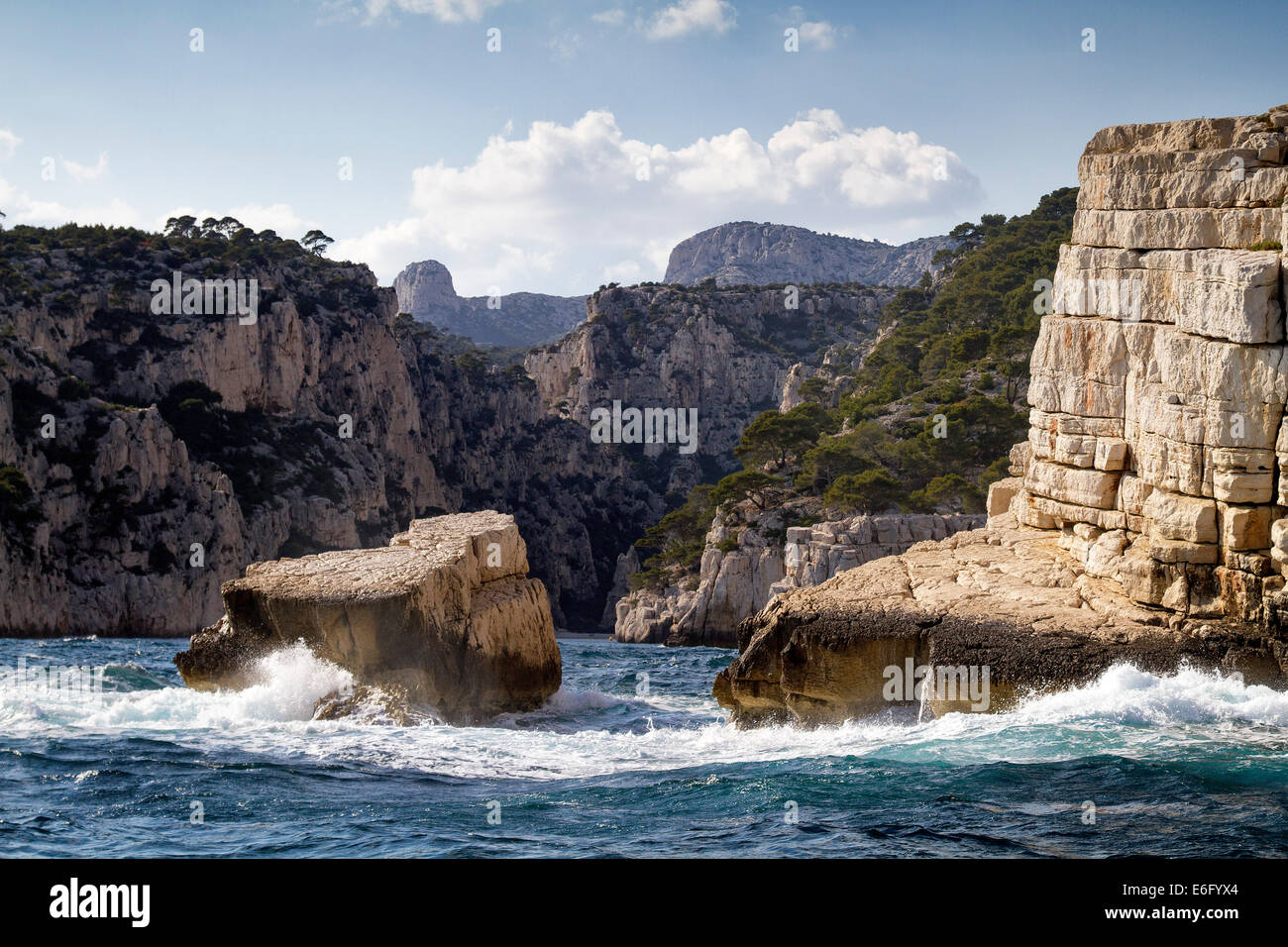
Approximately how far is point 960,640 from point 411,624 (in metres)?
9.26

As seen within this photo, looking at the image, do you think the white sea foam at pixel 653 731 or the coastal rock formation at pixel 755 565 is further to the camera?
the coastal rock formation at pixel 755 565

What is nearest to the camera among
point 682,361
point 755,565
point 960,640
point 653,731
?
point 960,640

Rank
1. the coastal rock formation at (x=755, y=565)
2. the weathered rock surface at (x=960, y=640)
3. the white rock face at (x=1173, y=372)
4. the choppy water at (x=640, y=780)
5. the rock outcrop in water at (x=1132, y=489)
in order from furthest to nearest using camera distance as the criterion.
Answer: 1. the coastal rock formation at (x=755, y=565)
2. the white rock face at (x=1173, y=372)
3. the rock outcrop in water at (x=1132, y=489)
4. the weathered rock surface at (x=960, y=640)
5. the choppy water at (x=640, y=780)

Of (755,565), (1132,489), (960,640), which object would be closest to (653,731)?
(960,640)

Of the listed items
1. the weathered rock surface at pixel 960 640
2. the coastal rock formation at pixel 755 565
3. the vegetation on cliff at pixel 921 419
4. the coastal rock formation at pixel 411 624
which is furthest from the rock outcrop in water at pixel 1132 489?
the vegetation on cliff at pixel 921 419

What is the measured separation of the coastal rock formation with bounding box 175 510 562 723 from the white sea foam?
58 cm

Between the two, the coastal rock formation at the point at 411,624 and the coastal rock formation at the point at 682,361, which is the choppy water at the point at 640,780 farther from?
the coastal rock formation at the point at 682,361

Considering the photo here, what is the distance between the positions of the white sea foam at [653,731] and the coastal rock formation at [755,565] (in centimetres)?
3014

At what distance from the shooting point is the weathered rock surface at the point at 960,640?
61.4ft

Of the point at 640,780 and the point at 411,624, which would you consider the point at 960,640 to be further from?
the point at 411,624

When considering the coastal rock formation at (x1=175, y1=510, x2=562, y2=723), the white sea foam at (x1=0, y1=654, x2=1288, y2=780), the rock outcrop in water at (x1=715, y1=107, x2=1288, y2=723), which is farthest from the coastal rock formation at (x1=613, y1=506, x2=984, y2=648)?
the white sea foam at (x1=0, y1=654, x2=1288, y2=780)

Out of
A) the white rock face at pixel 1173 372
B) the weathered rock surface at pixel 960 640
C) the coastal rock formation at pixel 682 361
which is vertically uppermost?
the coastal rock formation at pixel 682 361

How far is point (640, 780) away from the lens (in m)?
15.6

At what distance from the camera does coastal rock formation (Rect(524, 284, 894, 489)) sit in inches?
4599
